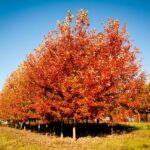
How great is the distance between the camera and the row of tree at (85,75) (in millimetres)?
21578

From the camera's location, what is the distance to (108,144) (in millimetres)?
18875

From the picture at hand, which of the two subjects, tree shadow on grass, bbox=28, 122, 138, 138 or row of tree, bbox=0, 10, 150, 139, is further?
tree shadow on grass, bbox=28, 122, 138, 138

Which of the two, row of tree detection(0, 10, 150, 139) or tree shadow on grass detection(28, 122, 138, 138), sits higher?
Result: row of tree detection(0, 10, 150, 139)

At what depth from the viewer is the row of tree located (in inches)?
850

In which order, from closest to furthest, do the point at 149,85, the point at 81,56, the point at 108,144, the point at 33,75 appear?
1. the point at 108,144
2. the point at 81,56
3. the point at 33,75
4. the point at 149,85

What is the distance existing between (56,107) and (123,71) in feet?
23.8

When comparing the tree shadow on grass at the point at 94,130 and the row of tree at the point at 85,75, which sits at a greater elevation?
the row of tree at the point at 85,75

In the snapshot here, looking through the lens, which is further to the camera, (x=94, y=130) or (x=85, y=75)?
(x=94, y=130)

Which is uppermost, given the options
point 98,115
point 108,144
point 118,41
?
point 118,41

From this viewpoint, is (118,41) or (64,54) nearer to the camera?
(64,54)

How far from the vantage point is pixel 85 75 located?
21297mm

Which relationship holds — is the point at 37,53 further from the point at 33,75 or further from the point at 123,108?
the point at 123,108

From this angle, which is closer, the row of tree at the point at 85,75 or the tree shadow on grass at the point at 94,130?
the row of tree at the point at 85,75

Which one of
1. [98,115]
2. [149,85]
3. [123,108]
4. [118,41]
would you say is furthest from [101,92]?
[149,85]
